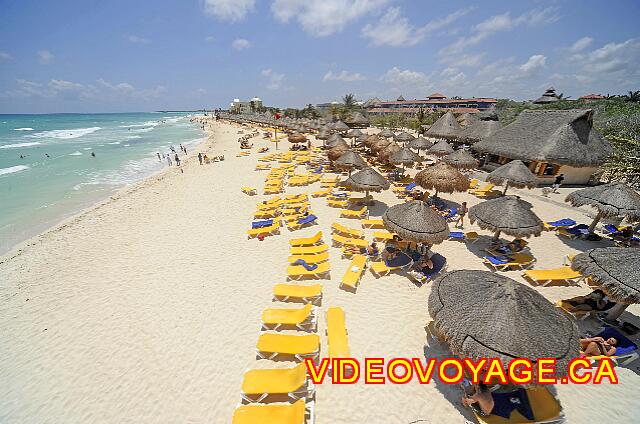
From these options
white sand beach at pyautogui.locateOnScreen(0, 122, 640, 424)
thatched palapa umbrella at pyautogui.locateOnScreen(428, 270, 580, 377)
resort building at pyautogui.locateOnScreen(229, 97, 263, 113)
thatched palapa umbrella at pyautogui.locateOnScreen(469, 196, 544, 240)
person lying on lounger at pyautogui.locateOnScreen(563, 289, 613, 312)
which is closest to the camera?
thatched palapa umbrella at pyautogui.locateOnScreen(428, 270, 580, 377)

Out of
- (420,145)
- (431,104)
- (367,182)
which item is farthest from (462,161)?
(431,104)

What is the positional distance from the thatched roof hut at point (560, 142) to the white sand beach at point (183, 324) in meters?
3.98

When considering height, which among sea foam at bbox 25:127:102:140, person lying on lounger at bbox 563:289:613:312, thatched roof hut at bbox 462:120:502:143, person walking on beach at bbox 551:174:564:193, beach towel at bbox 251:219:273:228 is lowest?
person lying on lounger at bbox 563:289:613:312

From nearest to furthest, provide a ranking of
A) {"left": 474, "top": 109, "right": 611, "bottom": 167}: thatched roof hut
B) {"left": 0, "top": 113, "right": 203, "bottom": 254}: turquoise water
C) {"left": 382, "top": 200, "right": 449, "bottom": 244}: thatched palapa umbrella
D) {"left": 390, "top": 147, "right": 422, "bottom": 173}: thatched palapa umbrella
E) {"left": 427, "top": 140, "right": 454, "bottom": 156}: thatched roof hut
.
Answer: {"left": 382, "top": 200, "right": 449, "bottom": 244}: thatched palapa umbrella
{"left": 0, "top": 113, "right": 203, "bottom": 254}: turquoise water
{"left": 474, "top": 109, "right": 611, "bottom": 167}: thatched roof hut
{"left": 390, "top": 147, "right": 422, "bottom": 173}: thatched palapa umbrella
{"left": 427, "top": 140, "right": 454, "bottom": 156}: thatched roof hut

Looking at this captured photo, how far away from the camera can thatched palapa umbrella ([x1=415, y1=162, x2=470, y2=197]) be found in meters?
11.1

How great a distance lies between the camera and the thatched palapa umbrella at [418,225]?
24.0 ft

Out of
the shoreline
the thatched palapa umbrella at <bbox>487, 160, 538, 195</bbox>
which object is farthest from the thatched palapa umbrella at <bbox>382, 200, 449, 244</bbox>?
the shoreline

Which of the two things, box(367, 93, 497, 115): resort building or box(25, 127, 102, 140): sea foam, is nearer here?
box(25, 127, 102, 140): sea foam

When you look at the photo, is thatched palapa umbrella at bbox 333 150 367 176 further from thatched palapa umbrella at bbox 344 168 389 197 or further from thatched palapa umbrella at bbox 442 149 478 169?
thatched palapa umbrella at bbox 442 149 478 169

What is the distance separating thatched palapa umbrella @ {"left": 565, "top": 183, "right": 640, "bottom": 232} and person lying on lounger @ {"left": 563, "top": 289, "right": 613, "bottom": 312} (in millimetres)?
3884

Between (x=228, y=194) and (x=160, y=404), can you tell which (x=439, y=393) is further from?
(x=228, y=194)

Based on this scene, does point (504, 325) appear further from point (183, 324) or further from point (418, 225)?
point (183, 324)

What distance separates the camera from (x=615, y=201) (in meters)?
8.45

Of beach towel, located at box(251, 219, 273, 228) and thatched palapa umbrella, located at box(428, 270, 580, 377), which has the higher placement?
thatched palapa umbrella, located at box(428, 270, 580, 377)
